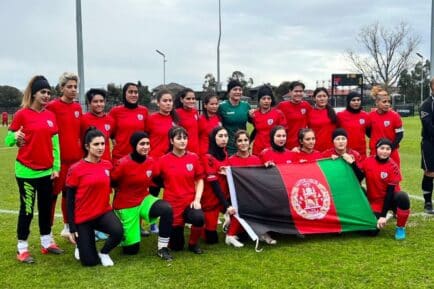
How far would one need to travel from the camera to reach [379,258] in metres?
5.17

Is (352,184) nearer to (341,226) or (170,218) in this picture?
(341,226)

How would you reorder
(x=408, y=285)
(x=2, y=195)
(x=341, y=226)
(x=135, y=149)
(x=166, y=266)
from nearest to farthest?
(x=408, y=285), (x=166, y=266), (x=135, y=149), (x=341, y=226), (x=2, y=195)

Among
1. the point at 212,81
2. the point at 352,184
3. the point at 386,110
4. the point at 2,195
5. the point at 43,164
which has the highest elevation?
the point at 212,81

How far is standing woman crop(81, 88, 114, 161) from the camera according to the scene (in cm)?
605

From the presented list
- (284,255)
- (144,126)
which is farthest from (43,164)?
(284,255)

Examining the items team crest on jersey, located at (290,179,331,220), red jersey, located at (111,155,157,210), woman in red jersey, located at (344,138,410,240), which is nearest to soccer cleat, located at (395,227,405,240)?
woman in red jersey, located at (344,138,410,240)

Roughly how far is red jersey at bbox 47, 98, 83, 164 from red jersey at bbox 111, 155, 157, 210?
0.68 metres

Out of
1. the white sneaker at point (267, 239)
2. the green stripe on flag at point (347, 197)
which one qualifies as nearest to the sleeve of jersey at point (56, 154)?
the white sneaker at point (267, 239)

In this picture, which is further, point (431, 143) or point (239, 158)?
point (431, 143)

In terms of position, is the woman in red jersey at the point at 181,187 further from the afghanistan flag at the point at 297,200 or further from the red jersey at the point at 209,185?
the afghanistan flag at the point at 297,200

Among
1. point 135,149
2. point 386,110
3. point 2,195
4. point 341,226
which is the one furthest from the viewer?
point 2,195

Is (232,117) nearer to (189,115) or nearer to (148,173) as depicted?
(189,115)

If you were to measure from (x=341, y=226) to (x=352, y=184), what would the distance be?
1.95 feet

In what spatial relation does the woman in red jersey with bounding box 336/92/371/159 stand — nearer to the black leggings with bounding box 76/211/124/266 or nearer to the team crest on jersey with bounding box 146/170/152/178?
the team crest on jersey with bounding box 146/170/152/178
